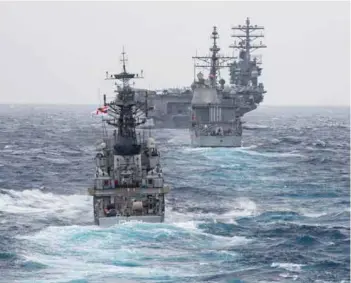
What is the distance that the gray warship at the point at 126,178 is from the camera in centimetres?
4553

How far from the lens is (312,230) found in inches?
1860

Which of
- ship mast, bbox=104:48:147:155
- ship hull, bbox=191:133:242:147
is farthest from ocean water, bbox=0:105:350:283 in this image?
ship hull, bbox=191:133:242:147

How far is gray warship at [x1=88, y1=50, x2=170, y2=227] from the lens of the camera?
45531 millimetres

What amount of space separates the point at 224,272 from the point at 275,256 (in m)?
4.53

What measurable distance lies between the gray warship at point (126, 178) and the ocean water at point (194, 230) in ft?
3.91

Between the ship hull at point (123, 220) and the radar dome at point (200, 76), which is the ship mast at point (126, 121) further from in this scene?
the radar dome at point (200, 76)

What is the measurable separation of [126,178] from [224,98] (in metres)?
90.3

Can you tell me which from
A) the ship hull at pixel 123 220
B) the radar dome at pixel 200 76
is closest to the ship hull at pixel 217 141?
the radar dome at pixel 200 76

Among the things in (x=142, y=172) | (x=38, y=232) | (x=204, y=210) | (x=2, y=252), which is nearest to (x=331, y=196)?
(x=204, y=210)

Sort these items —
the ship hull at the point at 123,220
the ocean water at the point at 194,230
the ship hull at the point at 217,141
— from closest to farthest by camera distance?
the ocean water at the point at 194,230, the ship hull at the point at 123,220, the ship hull at the point at 217,141

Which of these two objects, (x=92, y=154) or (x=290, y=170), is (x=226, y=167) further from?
(x=92, y=154)

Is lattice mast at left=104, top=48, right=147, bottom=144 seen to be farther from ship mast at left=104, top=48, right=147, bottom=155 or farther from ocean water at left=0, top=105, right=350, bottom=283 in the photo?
ocean water at left=0, top=105, right=350, bottom=283

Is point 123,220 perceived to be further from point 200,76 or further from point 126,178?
point 200,76

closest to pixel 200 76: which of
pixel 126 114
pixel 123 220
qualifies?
pixel 126 114
